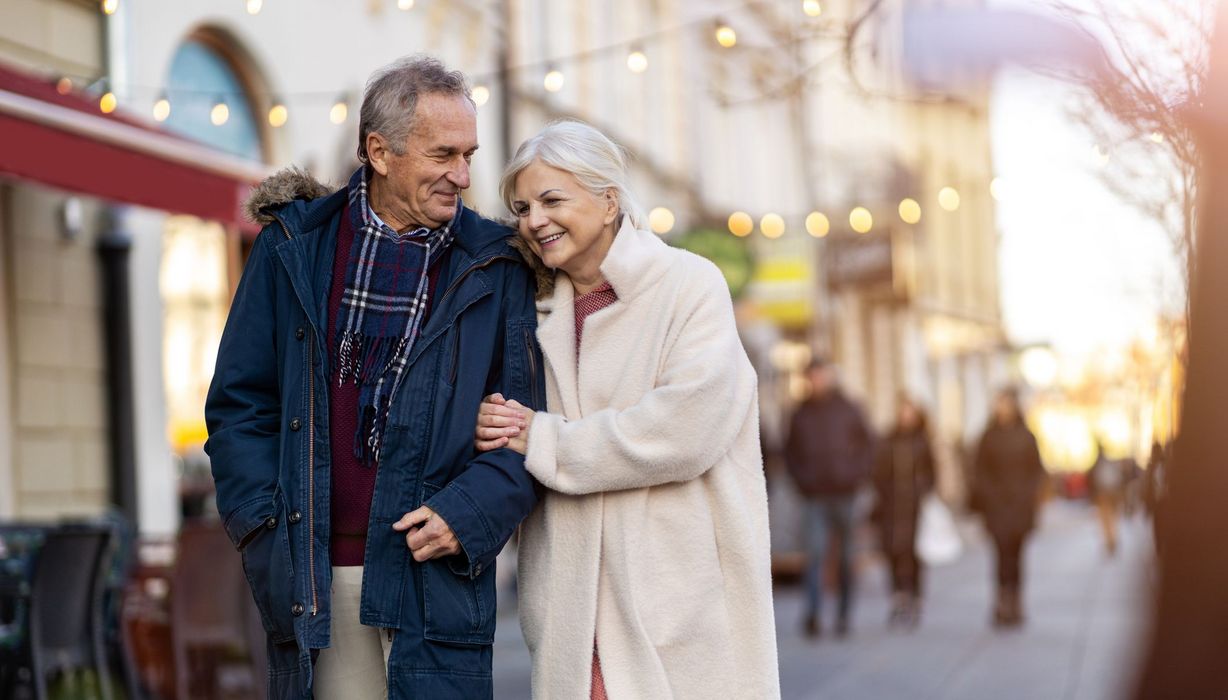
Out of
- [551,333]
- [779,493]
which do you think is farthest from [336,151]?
[551,333]

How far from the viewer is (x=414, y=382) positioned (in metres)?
3.70

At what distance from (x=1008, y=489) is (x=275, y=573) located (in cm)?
1084

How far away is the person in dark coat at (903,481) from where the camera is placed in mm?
14328

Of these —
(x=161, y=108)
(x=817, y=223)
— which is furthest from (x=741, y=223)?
(x=161, y=108)

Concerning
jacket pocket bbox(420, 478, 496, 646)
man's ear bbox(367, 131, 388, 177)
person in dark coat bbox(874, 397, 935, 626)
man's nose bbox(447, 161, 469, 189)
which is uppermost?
man's ear bbox(367, 131, 388, 177)

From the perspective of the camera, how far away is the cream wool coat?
3.84 meters

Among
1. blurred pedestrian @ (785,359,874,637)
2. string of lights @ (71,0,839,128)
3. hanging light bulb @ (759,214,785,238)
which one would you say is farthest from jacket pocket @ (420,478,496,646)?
blurred pedestrian @ (785,359,874,637)

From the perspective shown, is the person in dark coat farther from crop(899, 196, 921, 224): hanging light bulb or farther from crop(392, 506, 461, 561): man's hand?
crop(392, 506, 461, 561): man's hand

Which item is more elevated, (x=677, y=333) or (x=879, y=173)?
(x=879, y=173)

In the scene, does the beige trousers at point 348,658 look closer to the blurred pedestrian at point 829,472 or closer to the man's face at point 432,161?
the man's face at point 432,161

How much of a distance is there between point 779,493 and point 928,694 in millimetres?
7847

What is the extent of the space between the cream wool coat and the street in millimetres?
1940

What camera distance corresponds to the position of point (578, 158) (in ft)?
12.8

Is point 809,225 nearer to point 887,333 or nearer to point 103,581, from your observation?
point 103,581
